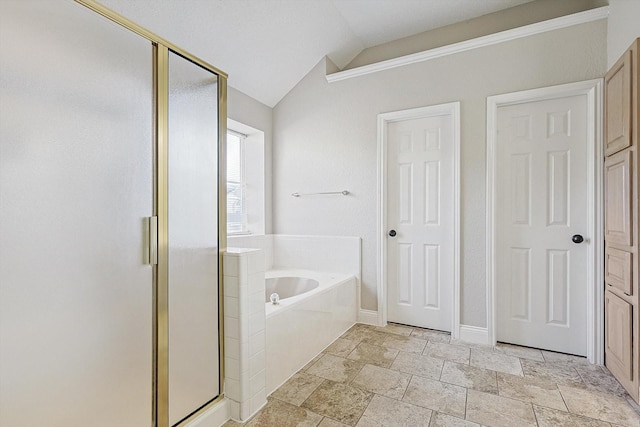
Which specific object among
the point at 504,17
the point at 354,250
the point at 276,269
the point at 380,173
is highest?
the point at 504,17

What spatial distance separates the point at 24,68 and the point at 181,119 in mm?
578

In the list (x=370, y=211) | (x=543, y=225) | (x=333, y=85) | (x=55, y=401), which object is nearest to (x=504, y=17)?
(x=333, y=85)

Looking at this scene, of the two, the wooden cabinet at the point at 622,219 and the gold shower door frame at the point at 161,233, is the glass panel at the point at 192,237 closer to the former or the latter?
the gold shower door frame at the point at 161,233

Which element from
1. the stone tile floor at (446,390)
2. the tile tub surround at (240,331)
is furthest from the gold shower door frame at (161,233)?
the stone tile floor at (446,390)

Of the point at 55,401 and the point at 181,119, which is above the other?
the point at 181,119

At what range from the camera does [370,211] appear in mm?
3193

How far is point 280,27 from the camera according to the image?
9.05ft

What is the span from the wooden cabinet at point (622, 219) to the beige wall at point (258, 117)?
116 inches

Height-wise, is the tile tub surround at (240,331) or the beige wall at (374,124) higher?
the beige wall at (374,124)

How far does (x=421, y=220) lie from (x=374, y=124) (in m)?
1.05

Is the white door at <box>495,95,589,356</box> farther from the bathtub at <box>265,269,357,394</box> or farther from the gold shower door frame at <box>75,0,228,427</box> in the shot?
the gold shower door frame at <box>75,0,228,427</box>

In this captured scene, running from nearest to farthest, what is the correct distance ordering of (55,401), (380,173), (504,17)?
(55,401) → (504,17) → (380,173)

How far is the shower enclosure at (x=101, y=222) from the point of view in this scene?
95 centimetres

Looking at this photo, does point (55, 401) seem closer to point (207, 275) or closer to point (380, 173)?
point (207, 275)
